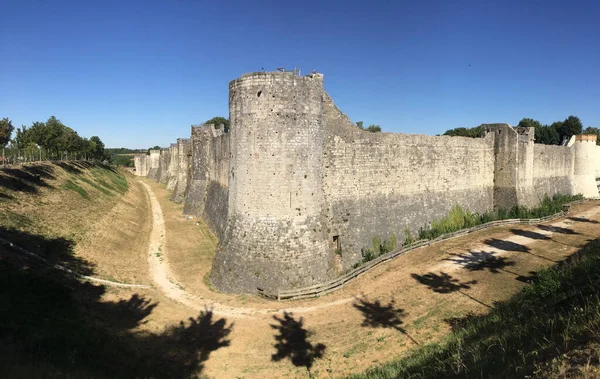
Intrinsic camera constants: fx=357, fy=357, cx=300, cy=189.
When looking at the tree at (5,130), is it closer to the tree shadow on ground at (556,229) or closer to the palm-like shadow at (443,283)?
the palm-like shadow at (443,283)

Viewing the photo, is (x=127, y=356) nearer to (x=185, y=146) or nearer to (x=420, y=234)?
(x=420, y=234)

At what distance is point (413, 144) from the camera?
22562 millimetres

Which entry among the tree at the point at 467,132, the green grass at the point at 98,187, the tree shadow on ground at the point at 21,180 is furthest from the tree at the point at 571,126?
the tree shadow on ground at the point at 21,180

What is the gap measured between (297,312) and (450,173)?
1711 cm

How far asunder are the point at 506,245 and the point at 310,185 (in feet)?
37.5

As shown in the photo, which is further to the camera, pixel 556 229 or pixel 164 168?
pixel 164 168

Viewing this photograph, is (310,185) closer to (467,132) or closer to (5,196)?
(5,196)

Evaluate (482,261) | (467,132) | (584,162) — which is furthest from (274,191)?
(467,132)

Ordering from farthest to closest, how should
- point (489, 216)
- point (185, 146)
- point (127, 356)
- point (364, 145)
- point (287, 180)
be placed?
1. point (185, 146)
2. point (489, 216)
3. point (364, 145)
4. point (287, 180)
5. point (127, 356)

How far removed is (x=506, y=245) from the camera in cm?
1920

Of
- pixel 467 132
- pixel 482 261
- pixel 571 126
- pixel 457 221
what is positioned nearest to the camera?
pixel 482 261

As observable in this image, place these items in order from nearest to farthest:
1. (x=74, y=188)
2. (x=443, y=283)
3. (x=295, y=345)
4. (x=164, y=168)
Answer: (x=295, y=345)
(x=443, y=283)
(x=74, y=188)
(x=164, y=168)

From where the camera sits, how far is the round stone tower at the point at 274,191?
1548 centimetres

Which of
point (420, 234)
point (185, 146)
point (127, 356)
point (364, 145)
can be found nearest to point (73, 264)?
point (127, 356)
